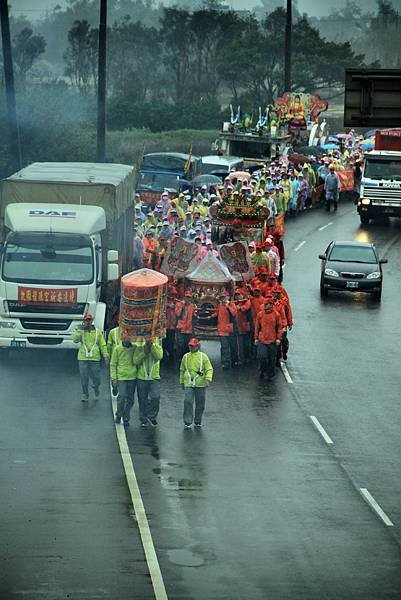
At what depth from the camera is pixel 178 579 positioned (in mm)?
17406

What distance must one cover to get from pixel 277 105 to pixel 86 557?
55.1m

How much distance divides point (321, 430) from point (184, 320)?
5442mm

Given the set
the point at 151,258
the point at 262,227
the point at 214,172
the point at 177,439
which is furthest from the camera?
the point at 214,172

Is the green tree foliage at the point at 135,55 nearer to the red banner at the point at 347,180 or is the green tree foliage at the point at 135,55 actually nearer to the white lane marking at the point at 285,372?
the red banner at the point at 347,180

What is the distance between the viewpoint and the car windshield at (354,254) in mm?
41906

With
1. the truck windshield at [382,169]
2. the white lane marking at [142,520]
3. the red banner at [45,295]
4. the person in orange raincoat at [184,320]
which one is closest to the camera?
the white lane marking at [142,520]

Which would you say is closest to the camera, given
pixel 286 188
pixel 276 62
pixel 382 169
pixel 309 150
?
pixel 382 169

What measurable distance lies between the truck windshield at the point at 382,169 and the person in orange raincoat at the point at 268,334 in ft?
81.0

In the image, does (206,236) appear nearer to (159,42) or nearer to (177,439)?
(177,439)

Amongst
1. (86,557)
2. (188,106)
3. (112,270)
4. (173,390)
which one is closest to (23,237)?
(112,270)

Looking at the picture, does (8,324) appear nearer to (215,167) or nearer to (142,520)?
(142,520)

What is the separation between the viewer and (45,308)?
3044 cm

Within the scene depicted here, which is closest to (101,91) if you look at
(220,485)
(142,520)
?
(220,485)

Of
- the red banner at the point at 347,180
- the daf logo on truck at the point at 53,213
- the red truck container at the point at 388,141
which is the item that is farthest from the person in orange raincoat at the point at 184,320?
the red banner at the point at 347,180
